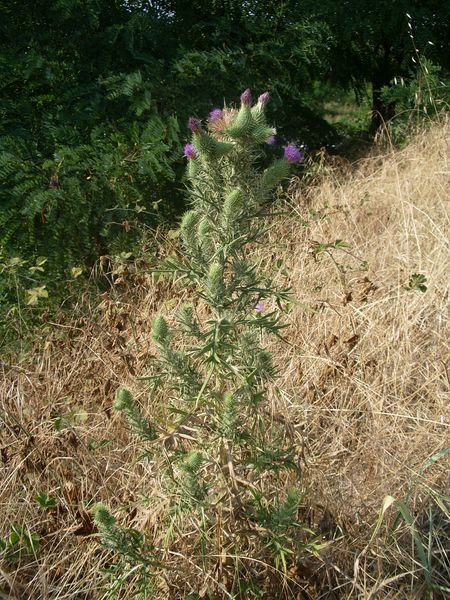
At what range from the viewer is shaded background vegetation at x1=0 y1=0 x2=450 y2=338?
390cm

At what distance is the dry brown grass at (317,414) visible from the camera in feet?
6.82

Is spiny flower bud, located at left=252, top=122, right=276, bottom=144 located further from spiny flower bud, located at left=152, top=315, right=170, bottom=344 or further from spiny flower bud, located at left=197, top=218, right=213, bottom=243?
spiny flower bud, located at left=152, top=315, right=170, bottom=344

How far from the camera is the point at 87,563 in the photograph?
214 centimetres

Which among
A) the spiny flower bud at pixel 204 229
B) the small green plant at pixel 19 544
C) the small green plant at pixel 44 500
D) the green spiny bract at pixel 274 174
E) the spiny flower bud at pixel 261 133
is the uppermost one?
the spiny flower bud at pixel 261 133

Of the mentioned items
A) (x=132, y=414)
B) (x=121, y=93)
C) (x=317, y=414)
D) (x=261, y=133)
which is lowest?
(x=317, y=414)

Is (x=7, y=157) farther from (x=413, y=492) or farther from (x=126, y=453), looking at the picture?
(x=413, y=492)

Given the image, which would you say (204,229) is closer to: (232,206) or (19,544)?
(232,206)

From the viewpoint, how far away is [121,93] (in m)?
4.52

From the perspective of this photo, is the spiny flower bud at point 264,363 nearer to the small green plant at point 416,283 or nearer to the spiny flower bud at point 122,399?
the spiny flower bud at point 122,399

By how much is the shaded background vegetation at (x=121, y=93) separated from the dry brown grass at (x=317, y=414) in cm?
57

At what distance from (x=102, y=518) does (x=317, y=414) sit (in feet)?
3.27

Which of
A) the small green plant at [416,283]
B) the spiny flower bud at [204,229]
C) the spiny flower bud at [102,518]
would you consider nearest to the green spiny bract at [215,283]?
the spiny flower bud at [204,229]

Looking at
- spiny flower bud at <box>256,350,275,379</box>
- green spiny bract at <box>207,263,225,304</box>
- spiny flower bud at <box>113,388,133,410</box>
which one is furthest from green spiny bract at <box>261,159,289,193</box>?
spiny flower bud at <box>113,388,133,410</box>

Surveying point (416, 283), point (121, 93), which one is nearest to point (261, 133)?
point (416, 283)
